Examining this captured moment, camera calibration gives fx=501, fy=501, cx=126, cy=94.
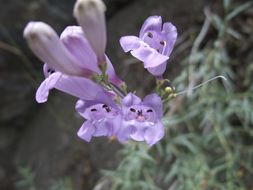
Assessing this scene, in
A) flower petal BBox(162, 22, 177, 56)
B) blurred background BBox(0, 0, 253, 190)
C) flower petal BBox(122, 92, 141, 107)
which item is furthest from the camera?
blurred background BBox(0, 0, 253, 190)

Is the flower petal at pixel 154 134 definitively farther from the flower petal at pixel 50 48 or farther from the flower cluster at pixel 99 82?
the flower petal at pixel 50 48

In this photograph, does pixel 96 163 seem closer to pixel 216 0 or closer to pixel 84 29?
pixel 216 0

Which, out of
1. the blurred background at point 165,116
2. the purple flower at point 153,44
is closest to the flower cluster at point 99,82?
the purple flower at point 153,44

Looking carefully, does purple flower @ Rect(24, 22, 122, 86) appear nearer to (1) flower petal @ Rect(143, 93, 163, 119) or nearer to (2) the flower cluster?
(2) the flower cluster

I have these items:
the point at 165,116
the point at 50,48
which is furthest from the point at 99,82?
the point at 165,116

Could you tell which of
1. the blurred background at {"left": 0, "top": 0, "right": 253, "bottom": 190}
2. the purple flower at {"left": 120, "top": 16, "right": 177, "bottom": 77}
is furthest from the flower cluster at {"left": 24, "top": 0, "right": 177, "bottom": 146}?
the blurred background at {"left": 0, "top": 0, "right": 253, "bottom": 190}

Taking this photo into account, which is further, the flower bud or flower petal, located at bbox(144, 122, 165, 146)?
flower petal, located at bbox(144, 122, 165, 146)

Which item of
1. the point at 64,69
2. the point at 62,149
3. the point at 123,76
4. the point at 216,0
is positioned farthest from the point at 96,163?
the point at 64,69

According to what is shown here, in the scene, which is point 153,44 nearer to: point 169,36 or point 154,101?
point 169,36
